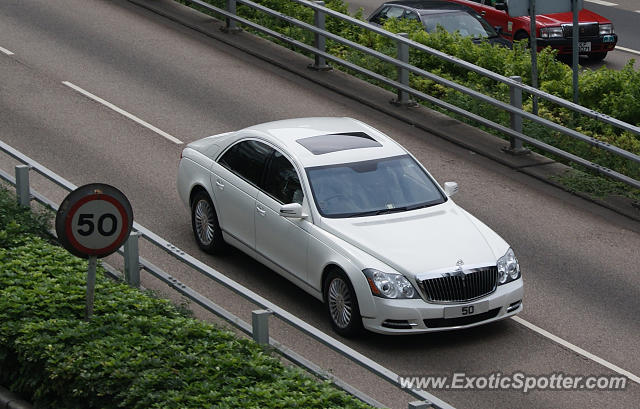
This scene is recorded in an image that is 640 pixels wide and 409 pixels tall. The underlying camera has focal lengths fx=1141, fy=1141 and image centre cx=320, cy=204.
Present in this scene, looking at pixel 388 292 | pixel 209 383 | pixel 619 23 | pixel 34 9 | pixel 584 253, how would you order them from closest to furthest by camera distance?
pixel 209 383
pixel 388 292
pixel 584 253
pixel 34 9
pixel 619 23

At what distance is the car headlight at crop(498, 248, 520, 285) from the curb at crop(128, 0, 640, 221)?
407 cm

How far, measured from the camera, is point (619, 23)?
31.1 metres

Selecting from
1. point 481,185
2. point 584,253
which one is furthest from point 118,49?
point 584,253

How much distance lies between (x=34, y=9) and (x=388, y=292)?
15899 millimetres

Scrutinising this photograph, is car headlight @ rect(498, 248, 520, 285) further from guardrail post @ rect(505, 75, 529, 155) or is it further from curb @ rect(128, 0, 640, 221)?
guardrail post @ rect(505, 75, 529, 155)

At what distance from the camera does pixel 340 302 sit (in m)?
11.2

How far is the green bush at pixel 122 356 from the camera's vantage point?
805 centimetres

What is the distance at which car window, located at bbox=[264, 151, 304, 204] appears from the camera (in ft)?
39.5

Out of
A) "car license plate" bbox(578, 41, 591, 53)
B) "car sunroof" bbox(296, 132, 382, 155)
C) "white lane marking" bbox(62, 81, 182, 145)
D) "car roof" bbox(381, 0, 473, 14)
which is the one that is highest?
"car sunroof" bbox(296, 132, 382, 155)

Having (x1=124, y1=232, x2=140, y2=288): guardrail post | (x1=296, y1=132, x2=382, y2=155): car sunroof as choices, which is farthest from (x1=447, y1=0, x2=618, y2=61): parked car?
(x1=124, y1=232, x2=140, y2=288): guardrail post

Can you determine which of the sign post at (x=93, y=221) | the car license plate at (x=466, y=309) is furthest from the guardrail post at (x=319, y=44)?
the sign post at (x=93, y=221)

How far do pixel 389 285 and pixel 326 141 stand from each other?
2383 millimetres

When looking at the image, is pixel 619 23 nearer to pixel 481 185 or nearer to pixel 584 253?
pixel 481 185

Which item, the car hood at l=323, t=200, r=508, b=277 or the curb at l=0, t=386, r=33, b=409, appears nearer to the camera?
the curb at l=0, t=386, r=33, b=409
